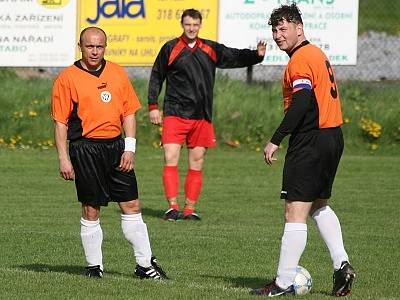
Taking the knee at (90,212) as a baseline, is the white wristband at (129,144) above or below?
above

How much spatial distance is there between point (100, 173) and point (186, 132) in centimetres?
439

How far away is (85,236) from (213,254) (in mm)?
1843

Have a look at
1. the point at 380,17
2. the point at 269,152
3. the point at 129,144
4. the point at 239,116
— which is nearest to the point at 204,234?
the point at 129,144

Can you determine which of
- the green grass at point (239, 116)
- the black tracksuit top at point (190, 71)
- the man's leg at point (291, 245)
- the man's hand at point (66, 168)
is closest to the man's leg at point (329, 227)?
the man's leg at point (291, 245)

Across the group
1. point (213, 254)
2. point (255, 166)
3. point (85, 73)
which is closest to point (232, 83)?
point (255, 166)

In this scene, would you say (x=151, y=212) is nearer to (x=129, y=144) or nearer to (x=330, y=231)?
(x=129, y=144)

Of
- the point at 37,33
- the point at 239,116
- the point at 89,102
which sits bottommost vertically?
the point at 239,116

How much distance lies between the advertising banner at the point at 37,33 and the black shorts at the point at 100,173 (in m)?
10.8

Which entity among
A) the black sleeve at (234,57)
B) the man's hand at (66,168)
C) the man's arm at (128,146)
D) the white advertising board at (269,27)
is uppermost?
the white advertising board at (269,27)

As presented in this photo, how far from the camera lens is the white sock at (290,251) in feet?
26.0

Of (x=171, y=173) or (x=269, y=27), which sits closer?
(x=171, y=173)

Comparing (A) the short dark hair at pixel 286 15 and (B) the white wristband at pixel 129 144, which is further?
(B) the white wristband at pixel 129 144

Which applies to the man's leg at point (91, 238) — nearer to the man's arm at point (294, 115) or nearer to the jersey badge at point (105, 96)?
the jersey badge at point (105, 96)

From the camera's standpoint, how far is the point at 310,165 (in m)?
7.94
